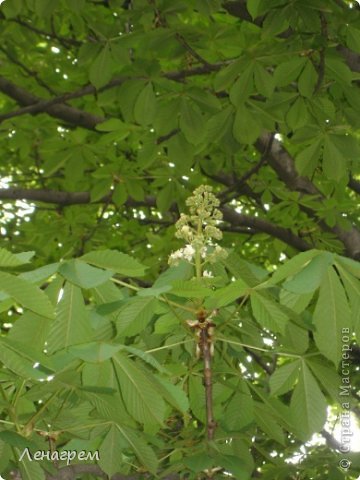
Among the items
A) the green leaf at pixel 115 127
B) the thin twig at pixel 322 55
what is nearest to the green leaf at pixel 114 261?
the thin twig at pixel 322 55

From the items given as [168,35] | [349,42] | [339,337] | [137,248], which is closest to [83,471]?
[339,337]

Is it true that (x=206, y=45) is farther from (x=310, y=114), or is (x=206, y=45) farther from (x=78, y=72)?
(x=78, y=72)

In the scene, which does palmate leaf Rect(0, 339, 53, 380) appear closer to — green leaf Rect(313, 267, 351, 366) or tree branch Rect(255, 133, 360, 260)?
green leaf Rect(313, 267, 351, 366)

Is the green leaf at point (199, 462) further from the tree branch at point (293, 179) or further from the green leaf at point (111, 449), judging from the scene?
the tree branch at point (293, 179)

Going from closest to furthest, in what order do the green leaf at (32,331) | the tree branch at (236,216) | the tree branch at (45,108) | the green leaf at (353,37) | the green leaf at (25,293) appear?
the green leaf at (25,293), the green leaf at (32,331), the green leaf at (353,37), the tree branch at (45,108), the tree branch at (236,216)

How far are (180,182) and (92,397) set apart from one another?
321 cm

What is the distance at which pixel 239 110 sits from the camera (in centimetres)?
324

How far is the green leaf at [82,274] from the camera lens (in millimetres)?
1285

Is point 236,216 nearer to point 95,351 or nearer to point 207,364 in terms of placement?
point 207,364

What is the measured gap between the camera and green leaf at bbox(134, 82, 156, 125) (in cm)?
318

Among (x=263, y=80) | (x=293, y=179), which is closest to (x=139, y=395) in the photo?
(x=263, y=80)

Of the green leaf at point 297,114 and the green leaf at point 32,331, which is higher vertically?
the green leaf at point 297,114

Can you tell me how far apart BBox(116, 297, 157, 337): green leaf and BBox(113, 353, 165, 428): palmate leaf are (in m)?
0.07

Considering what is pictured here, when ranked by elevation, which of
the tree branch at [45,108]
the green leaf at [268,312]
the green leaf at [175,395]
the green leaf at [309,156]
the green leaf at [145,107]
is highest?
the tree branch at [45,108]
